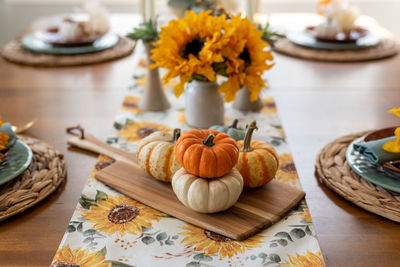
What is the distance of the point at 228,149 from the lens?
2.89 feet

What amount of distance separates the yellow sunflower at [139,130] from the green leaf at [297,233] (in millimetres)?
540

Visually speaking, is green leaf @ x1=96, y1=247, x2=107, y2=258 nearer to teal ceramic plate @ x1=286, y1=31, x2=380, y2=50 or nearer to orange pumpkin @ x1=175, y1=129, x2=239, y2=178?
orange pumpkin @ x1=175, y1=129, x2=239, y2=178

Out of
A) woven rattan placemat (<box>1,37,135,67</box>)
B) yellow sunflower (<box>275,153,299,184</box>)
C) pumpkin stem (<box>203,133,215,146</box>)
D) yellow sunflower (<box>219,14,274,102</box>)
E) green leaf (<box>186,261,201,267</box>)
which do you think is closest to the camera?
green leaf (<box>186,261,201,267</box>)

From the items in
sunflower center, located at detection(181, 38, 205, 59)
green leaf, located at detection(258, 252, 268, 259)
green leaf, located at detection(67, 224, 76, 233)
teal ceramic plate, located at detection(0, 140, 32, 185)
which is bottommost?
green leaf, located at detection(67, 224, 76, 233)

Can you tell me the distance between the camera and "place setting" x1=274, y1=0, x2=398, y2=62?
1.91m

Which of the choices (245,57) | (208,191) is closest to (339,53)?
(245,57)

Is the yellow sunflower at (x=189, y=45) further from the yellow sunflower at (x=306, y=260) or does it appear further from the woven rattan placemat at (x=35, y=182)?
the yellow sunflower at (x=306, y=260)

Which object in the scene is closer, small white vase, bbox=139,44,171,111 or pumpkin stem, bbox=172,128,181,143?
pumpkin stem, bbox=172,128,181,143

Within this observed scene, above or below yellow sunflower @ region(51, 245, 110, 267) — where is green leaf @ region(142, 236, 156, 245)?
below

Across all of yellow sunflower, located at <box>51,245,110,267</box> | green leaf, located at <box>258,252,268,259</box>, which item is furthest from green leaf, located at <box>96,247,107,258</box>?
green leaf, located at <box>258,252,268,259</box>

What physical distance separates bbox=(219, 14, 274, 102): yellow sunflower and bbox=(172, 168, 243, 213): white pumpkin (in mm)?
360

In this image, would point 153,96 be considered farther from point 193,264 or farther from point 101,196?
point 193,264

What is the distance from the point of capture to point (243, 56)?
121 centimetres

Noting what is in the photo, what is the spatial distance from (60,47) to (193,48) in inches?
38.8
